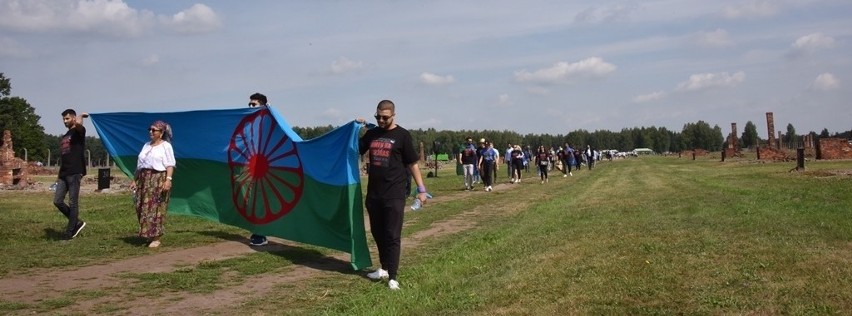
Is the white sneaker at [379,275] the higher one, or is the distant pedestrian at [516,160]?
the distant pedestrian at [516,160]

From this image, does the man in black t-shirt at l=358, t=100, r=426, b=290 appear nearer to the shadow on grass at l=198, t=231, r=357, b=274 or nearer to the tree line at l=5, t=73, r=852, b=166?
the shadow on grass at l=198, t=231, r=357, b=274

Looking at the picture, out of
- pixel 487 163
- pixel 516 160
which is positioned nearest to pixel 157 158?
pixel 487 163

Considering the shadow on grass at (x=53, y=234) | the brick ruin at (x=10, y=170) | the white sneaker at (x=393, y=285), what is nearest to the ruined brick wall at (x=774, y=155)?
the brick ruin at (x=10, y=170)

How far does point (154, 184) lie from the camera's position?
952 centimetres

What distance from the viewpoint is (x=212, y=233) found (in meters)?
11.3

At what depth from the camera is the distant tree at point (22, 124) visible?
93.3m

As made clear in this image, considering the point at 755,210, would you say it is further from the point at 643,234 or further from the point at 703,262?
the point at 703,262

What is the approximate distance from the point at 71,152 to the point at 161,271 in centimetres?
362

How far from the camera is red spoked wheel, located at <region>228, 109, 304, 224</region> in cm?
945

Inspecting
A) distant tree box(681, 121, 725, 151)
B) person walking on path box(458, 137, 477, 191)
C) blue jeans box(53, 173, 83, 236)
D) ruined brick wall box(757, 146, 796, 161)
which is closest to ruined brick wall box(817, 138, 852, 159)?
ruined brick wall box(757, 146, 796, 161)

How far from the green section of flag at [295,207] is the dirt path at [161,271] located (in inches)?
11.4

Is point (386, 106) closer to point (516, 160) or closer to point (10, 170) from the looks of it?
point (516, 160)

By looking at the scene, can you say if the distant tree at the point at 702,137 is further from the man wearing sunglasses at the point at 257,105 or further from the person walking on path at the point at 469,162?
the man wearing sunglasses at the point at 257,105

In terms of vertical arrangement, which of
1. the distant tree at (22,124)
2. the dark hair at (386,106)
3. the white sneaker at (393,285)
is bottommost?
the white sneaker at (393,285)
